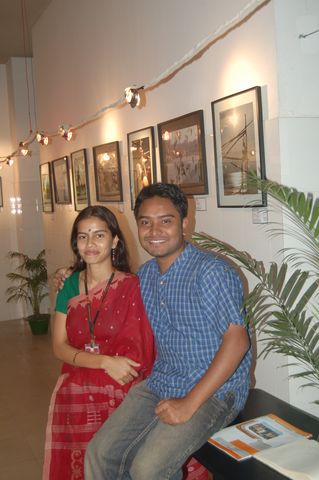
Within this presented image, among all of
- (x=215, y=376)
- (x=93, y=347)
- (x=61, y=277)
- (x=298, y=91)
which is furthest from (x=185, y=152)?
(x=215, y=376)

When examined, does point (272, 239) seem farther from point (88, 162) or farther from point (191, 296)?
point (88, 162)

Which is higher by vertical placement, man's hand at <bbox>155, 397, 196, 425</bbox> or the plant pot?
man's hand at <bbox>155, 397, 196, 425</bbox>

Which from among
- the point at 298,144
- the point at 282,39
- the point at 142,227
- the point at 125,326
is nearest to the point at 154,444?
the point at 125,326

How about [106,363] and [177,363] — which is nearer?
→ [177,363]

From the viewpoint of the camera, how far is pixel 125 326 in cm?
247

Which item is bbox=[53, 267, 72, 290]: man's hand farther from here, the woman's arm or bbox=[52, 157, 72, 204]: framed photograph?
bbox=[52, 157, 72, 204]: framed photograph

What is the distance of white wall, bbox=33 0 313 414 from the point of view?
291 centimetres

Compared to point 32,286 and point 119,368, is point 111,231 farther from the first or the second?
point 32,286

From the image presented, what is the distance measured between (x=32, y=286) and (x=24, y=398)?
2942mm

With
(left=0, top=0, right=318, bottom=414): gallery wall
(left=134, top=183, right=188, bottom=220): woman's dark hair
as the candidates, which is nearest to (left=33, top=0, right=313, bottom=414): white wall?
(left=0, top=0, right=318, bottom=414): gallery wall

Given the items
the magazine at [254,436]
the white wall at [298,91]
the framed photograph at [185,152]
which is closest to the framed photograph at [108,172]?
the framed photograph at [185,152]

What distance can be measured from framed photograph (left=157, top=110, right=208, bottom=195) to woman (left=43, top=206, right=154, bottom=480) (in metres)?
1.19

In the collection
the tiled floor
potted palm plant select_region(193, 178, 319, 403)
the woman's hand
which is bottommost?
the tiled floor

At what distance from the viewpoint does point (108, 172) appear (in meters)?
5.14
